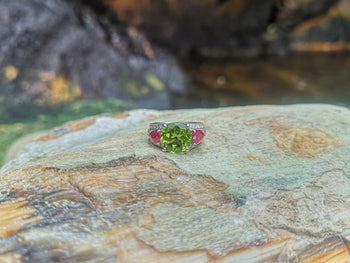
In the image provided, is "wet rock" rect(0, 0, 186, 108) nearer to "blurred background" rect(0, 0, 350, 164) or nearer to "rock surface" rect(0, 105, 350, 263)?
"blurred background" rect(0, 0, 350, 164)

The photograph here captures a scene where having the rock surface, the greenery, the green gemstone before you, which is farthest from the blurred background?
the green gemstone

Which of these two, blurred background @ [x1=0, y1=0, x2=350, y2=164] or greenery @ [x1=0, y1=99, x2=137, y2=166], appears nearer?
greenery @ [x1=0, y1=99, x2=137, y2=166]

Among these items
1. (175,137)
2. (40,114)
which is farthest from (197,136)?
(40,114)

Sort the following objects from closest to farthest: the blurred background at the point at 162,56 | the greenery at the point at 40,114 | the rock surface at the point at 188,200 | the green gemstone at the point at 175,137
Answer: the rock surface at the point at 188,200, the green gemstone at the point at 175,137, the greenery at the point at 40,114, the blurred background at the point at 162,56

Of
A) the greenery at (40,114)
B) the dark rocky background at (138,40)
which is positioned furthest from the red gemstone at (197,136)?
the dark rocky background at (138,40)

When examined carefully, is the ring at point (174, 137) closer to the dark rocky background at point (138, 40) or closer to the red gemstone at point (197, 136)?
the red gemstone at point (197, 136)

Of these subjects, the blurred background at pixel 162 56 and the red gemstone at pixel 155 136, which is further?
the blurred background at pixel 162 56

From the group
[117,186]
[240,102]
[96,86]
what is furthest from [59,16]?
[117,186]
